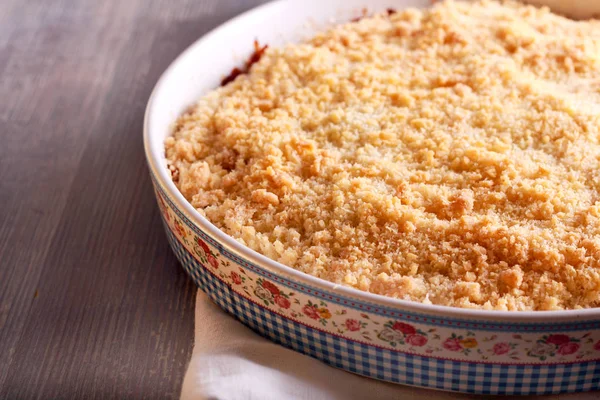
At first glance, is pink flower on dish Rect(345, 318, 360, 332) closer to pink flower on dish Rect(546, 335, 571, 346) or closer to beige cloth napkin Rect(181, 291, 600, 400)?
beige cloth napkin Rect(181, 291, 600, 400)

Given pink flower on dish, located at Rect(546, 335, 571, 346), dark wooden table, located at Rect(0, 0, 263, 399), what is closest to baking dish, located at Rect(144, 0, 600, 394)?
pink flower on dish, located at Rect(546, 335, 571, 346)

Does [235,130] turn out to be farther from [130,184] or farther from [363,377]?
[363,377]

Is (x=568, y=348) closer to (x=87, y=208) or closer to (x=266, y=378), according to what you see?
(x=266, y=378)

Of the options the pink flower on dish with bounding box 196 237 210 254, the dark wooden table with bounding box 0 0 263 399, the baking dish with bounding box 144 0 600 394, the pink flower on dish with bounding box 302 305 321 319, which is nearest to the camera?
the baking dish with bounding box 144 0 600 394

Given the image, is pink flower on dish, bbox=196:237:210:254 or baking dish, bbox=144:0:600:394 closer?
baking dish, bbox=144:0:600:394

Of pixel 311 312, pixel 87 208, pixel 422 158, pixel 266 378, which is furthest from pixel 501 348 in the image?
pixel 87 208

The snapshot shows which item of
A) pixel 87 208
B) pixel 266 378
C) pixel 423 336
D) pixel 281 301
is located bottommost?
pixel 87 208

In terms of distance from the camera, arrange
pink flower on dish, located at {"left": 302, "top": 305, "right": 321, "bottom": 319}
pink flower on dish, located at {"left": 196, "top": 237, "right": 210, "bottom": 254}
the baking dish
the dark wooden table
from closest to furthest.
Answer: the baking dish, pink flower on dish, located at {"left": 302, "top": 305, "right": 321, "bottom": 319}, pink flower on dish, located at {"left": 196, "top": 237, "right": 210, "bottom": 254}, the dark wooden table

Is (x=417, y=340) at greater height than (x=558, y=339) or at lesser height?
lesser
